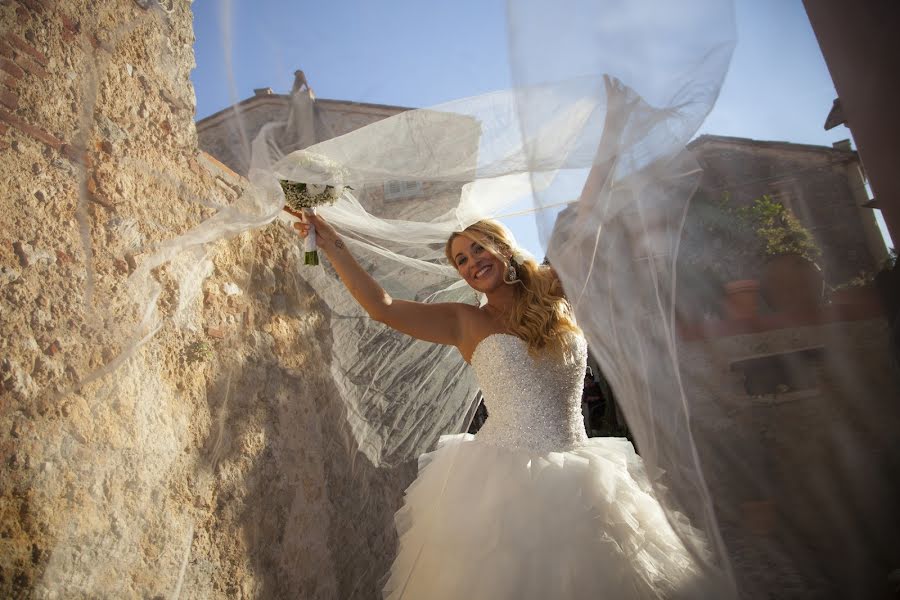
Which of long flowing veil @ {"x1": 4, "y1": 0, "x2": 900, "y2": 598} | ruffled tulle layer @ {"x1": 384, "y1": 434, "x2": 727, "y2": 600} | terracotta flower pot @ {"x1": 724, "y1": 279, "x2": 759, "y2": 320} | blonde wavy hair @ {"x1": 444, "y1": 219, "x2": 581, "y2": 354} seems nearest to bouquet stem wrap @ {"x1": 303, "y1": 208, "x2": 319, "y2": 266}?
long flowing veil @ {"x1": 4, "y1": 0, "x2": 900, "y2": 598}

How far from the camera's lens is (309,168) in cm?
192

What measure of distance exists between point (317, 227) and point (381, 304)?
44 centimetres

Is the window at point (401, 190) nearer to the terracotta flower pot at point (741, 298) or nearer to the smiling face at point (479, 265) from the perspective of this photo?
the smiling face at point (479, 265)

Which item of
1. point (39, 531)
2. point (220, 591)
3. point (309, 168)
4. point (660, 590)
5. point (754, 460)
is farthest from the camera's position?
point (220, 591)

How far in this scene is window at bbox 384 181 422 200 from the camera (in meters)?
2.44

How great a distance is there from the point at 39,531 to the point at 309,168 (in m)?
1.37

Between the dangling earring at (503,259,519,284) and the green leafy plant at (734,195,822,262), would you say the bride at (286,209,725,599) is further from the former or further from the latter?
the green leafy plant at (734,195,822,262)

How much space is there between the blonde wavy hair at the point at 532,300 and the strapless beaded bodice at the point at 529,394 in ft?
0.17

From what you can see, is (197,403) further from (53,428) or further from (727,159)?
(727,159)

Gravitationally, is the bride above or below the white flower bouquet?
below

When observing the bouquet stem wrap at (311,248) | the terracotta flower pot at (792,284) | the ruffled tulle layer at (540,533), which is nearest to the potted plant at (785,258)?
the terracotta flower pot at (792,284)

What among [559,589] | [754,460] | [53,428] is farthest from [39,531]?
[754,460]

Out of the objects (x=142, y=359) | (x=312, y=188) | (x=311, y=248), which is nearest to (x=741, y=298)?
(x=312, y=188)

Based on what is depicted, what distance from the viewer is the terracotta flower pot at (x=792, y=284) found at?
3.79 feet
